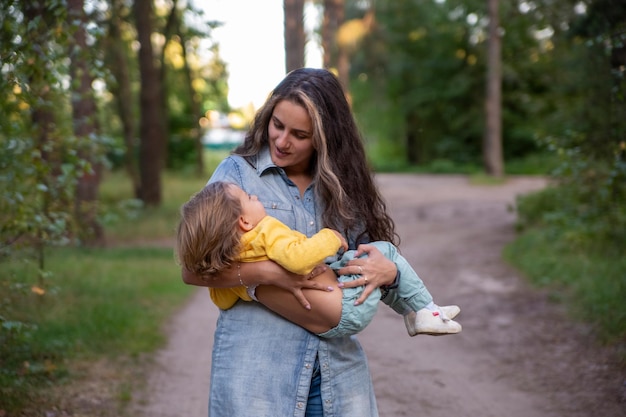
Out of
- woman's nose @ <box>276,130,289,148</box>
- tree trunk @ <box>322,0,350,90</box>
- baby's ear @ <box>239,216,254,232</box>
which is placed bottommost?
baby's ear @ <box>239,216,254,232</box>

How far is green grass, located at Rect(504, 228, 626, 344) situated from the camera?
6.77 metres

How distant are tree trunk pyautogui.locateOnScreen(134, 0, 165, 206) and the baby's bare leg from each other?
1556 centimetres

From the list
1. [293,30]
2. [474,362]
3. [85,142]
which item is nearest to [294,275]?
[474,362]

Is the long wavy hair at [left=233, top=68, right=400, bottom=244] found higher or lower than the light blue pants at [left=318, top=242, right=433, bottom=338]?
Result: higher

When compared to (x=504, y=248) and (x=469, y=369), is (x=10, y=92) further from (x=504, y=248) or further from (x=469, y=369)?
(x=504, y=248)

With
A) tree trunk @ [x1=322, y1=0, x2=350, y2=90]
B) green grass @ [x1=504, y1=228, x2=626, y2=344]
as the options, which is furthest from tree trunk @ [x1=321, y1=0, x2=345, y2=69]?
green grass @ [x1=504, y1=228, x2=626, y2=344]

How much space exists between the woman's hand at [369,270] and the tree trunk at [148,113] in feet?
50.9

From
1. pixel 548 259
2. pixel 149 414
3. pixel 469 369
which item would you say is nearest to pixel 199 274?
pixel 149 414

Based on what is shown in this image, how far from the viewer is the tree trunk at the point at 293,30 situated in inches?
495

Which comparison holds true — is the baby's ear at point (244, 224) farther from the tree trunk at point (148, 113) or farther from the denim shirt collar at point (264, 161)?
the tree trunk at point (148, 113)

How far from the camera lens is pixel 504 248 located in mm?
12609

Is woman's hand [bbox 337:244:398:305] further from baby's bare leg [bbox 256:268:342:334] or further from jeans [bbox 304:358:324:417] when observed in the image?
jeans [bbox 304:358:324:417]

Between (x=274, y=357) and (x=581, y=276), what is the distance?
6.90 m

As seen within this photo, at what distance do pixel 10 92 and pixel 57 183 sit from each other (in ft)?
5.65
